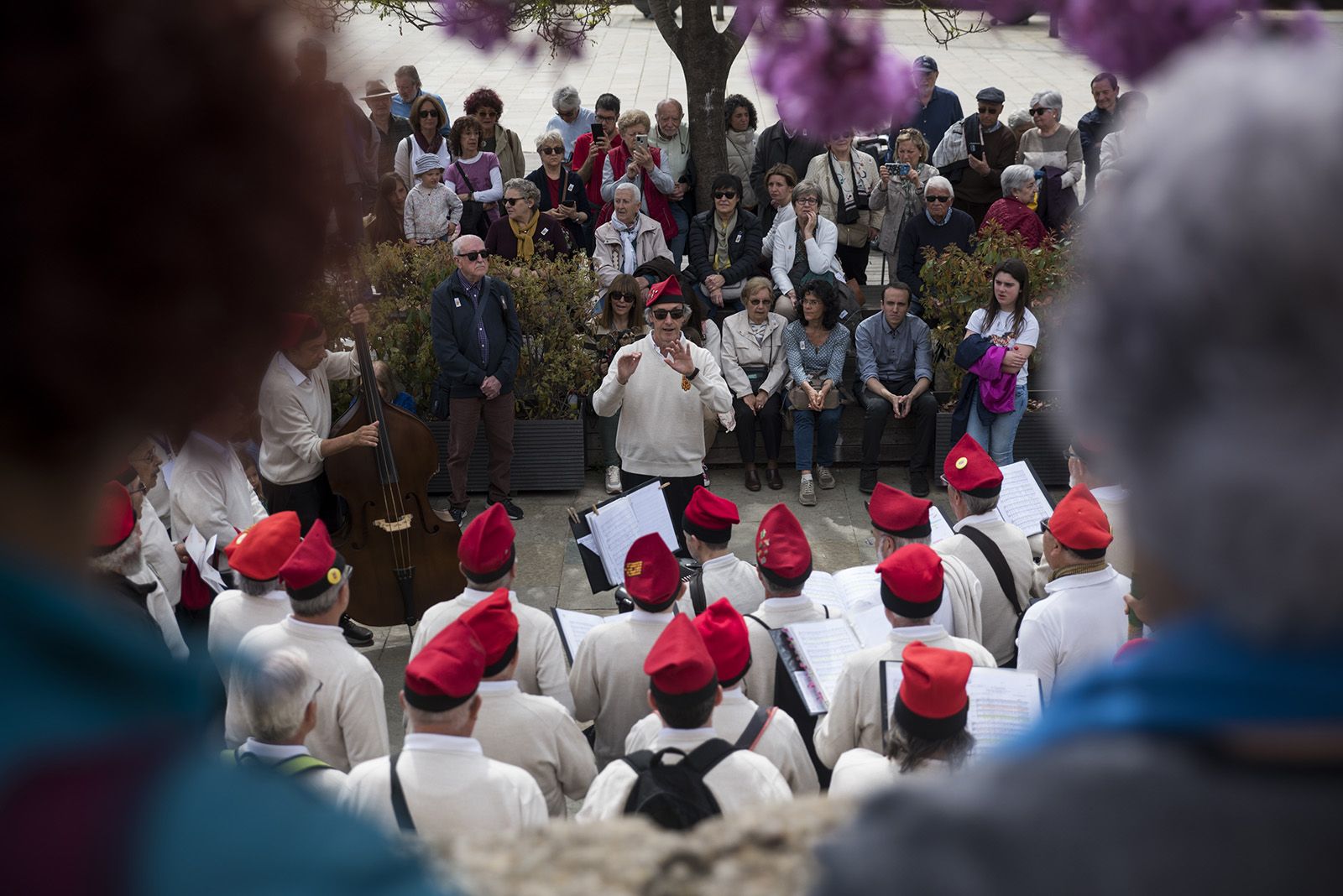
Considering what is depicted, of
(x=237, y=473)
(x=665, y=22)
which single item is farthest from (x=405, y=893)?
(x=665, y=22)

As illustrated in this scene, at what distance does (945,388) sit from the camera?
9.51 metres

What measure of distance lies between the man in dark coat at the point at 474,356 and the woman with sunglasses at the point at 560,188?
230cm

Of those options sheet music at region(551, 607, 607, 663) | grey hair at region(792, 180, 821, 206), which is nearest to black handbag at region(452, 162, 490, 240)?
grey hair at region(792, 180, 821, 206)

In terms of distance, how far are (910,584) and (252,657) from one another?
4.00 meters

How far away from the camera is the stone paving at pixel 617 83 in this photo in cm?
196

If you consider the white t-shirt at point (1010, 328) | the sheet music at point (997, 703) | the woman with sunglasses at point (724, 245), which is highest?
the woman with sunglasses at point (724, 245)

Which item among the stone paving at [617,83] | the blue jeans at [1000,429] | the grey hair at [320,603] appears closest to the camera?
the stone paving at [617,83]

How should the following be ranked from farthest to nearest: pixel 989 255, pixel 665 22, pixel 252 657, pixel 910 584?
pixel 665 22, pixel 989 255, pixel 910 584, pixel 252 657

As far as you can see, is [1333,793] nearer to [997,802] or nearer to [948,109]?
[997,802]

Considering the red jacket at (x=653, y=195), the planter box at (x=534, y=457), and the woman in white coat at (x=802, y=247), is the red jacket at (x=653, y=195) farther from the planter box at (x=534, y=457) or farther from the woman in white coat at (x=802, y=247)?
the planter box at (x=534, y=457)

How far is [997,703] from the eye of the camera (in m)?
4.00

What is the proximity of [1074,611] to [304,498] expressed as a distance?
4278 millimetres

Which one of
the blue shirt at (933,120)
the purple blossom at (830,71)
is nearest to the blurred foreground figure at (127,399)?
the purple blossom at (830,71)

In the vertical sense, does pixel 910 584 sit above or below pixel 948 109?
below
